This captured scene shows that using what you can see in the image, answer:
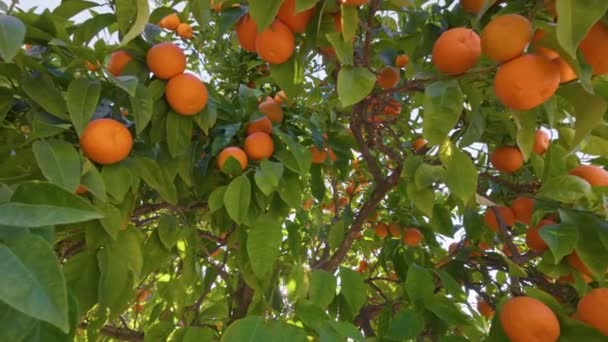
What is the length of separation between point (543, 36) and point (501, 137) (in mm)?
584

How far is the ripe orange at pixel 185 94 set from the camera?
105 centimetres

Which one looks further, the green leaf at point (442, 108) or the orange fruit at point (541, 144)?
the orange fruit at point (541, 144)

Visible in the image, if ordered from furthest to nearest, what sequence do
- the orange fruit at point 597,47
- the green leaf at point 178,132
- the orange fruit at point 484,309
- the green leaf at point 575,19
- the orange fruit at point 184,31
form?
the orange fruit at point 184,31
the orange fruit at point 484,309
the green leaf at point 178,132
the orange fruit at point 597,47
the green leaf at point 575,19

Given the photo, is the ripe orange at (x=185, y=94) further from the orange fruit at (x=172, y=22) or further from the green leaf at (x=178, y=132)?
the orange fruit at (x=172, y=22)

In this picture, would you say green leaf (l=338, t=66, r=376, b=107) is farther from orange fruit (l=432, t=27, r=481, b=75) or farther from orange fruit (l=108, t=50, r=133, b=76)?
orange fruit (l=108, t=50, r=133, b=76)

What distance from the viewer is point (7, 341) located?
0.52 metres

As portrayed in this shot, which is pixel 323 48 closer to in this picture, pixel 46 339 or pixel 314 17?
pixel 314 17

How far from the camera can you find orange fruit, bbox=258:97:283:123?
4.44ft

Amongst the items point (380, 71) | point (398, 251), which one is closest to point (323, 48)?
point (380, 71)

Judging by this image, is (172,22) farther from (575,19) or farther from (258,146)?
(575,19)

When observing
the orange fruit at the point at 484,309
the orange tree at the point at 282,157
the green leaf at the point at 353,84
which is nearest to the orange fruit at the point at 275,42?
the orange tree at the point at 282,157

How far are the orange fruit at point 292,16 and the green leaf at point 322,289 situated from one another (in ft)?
1.61

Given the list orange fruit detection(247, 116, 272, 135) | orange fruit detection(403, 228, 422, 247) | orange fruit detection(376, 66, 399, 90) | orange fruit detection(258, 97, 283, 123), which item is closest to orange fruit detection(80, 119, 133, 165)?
orange fruit detection(247, 116, 272, 135)

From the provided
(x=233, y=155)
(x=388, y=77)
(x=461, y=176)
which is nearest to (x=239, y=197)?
(x=233, y=155)
